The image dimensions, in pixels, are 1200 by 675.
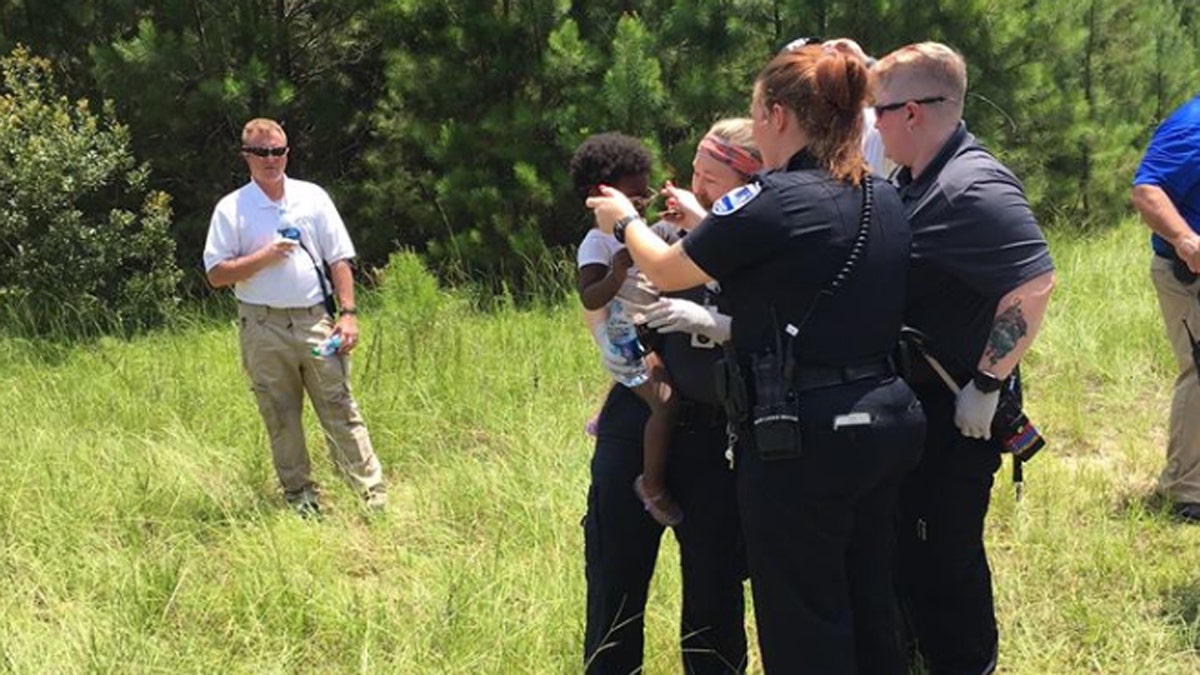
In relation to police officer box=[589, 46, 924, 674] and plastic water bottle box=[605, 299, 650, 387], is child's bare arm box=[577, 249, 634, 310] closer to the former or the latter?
plastic water bottle box=[605, 299, 650, 387]

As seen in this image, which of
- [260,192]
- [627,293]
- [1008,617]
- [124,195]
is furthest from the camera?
[124,195]

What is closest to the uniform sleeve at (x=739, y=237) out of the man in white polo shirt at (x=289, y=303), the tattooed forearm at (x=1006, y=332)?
the tattooed forearm at (x=1006, y=332)

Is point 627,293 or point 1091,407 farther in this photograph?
point 1091,407

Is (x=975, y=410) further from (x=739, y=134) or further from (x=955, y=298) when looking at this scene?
(x=739, y=134)

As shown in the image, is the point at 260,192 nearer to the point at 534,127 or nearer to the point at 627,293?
the point at 627,293

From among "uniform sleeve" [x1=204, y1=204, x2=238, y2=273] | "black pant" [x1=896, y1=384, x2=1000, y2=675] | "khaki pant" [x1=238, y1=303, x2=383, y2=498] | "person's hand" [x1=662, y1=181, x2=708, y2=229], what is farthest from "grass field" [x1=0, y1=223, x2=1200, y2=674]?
"person's hand" [x1=662, y1=181, x2=708, y2=229]

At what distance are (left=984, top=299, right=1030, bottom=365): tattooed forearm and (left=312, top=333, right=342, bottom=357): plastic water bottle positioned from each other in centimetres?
270

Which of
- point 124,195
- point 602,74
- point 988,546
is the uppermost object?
point 602,74

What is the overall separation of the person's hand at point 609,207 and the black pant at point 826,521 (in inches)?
22.1

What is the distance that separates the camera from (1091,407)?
16.6 ft

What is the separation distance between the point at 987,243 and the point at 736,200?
26.5 inches

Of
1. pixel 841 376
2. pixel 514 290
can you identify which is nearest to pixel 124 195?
pixel 514 290

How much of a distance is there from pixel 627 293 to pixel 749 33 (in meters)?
5.60

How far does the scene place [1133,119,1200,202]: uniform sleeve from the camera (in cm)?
358
